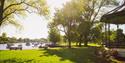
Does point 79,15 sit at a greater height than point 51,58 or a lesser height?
greater

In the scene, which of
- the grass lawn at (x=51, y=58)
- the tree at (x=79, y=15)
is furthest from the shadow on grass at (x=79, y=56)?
the tree at (x=79, y=15)

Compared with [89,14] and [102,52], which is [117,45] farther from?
[89,14]

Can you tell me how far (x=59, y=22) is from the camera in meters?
77.1

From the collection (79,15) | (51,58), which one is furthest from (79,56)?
(79,15)

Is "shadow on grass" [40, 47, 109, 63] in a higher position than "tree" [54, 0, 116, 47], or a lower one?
lower

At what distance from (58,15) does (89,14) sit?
10488 millimetres

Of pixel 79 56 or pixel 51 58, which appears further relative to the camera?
pixel 79 56

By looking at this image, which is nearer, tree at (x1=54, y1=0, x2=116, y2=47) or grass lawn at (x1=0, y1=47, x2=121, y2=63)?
grass lawn at (x1=0, y1=47, x2=121, y2=63)

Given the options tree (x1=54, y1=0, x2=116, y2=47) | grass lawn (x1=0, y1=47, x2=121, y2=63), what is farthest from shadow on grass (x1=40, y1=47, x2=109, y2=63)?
tree (x1=54, y1=0, x2=116, y2=47)

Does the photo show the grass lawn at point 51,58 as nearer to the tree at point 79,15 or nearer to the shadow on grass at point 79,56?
the shadow on grass at point 79,56

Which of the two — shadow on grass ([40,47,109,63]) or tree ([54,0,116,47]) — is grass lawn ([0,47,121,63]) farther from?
tree ([54,0,116,47])

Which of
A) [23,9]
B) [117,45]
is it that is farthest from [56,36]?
[117,45]

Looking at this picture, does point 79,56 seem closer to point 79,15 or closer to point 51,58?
point 51,58

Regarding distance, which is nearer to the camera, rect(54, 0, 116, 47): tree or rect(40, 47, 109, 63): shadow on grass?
rect(40, 47, 109, 63): shadow on grass
